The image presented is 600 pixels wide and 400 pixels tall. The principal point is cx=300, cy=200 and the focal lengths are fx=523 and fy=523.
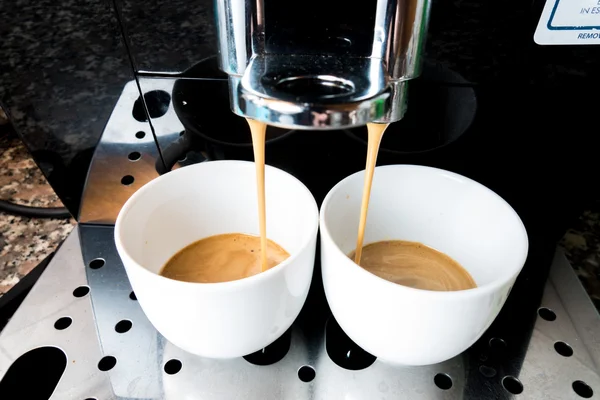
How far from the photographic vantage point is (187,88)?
1.14ft

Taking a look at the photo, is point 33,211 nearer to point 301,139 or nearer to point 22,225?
point 22,225

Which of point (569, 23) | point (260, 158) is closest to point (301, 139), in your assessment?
point (260, 158)

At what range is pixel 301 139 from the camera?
354mm

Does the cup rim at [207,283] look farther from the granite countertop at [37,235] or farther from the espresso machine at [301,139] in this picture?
the granite countertop at [37,235]

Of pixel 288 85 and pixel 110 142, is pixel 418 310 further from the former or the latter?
pixel 110 142

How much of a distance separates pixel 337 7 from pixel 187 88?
0.12 m

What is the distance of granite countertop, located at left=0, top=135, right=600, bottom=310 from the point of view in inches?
17.7

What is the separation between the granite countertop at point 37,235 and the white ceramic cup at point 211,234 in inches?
6.7

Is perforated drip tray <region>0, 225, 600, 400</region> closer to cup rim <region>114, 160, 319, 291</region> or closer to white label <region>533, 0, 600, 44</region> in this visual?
cup rim <region>114, 160, 319, 291</region>

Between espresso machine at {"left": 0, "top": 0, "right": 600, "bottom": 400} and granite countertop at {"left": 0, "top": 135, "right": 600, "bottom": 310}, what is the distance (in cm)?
8

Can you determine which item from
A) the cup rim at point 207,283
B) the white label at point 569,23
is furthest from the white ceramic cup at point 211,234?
the white label at point 569,23

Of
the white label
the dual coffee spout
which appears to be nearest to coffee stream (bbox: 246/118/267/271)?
the dual coffee spout

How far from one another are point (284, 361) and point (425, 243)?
14cm

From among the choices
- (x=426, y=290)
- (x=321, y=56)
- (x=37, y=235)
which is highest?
(x=321, y=56)
